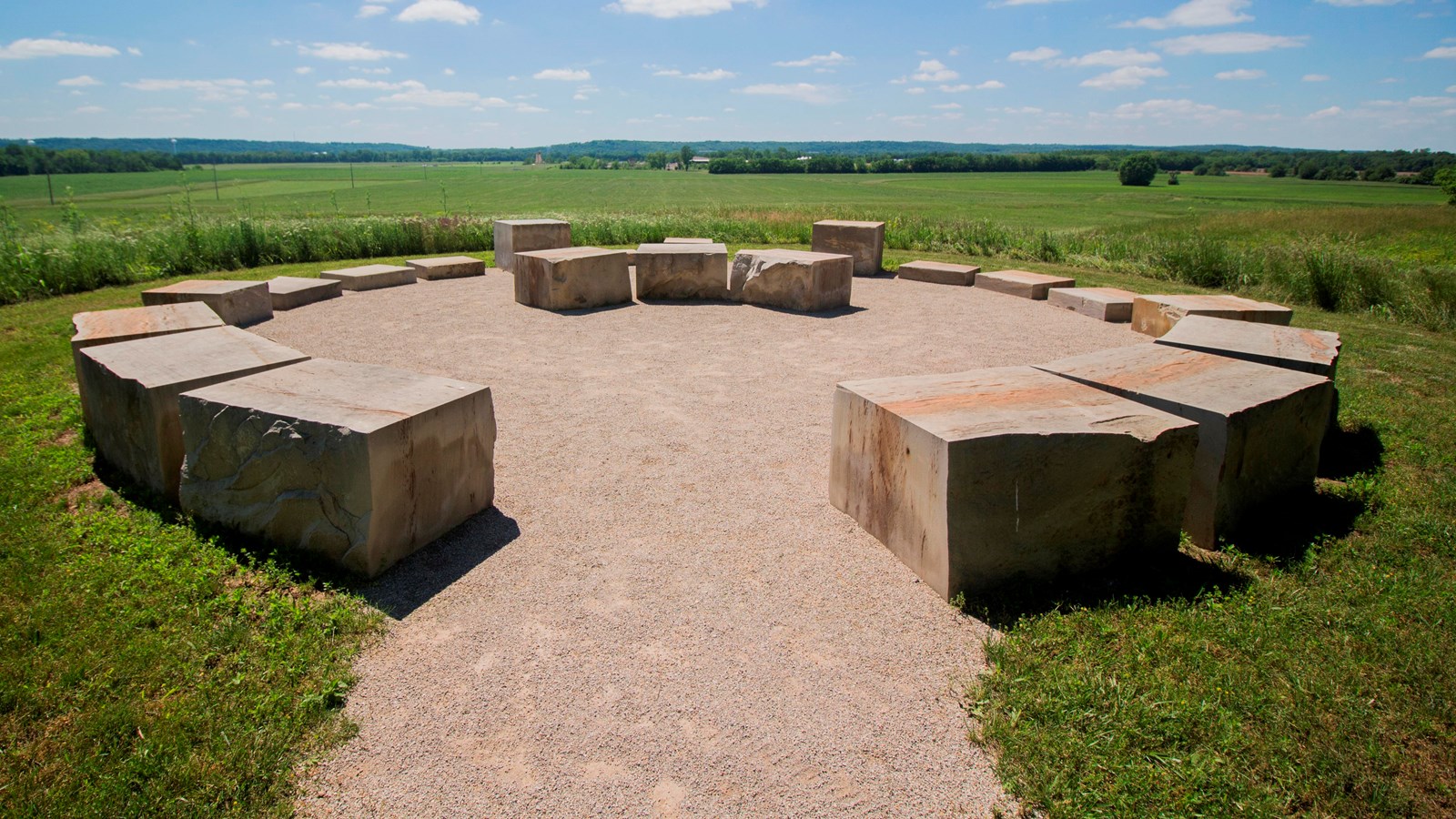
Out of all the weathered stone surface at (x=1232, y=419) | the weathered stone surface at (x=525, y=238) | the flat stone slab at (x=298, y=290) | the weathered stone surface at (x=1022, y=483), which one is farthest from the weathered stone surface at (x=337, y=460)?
the weathered stone surface at (x=525, y=238)

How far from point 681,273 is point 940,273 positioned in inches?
196

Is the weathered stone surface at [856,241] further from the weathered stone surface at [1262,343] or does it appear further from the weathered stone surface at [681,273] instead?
the weathered stone surface at [1262,343]

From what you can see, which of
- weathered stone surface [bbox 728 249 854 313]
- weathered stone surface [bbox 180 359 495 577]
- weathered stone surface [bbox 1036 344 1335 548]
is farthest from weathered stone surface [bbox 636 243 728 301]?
weathered stone surface [bbox 180 359 495 577]

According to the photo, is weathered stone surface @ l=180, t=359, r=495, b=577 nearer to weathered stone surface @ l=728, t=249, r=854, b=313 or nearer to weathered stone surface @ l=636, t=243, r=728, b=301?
weathered stone surface @ l=728, t=249, r=854, b=313

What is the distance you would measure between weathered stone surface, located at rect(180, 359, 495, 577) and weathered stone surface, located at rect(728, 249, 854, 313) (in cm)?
714

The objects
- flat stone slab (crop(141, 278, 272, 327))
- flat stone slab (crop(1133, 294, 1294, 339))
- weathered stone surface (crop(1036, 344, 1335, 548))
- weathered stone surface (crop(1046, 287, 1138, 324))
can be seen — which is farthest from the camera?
weathered stone surface (crop(1046, 287, 1138, 324))

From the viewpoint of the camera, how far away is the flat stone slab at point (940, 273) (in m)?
13.6

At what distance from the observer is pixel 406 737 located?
2.93m

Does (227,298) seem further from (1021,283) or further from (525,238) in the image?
(1021,283)

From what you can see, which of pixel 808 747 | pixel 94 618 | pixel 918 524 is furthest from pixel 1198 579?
pixel 94 618

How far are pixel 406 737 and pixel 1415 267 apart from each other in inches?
624

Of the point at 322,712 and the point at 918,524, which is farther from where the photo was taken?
the point at 918,524

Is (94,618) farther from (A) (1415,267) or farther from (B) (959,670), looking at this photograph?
(A) (1415,267)

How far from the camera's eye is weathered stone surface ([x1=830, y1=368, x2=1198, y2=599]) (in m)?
3.77
